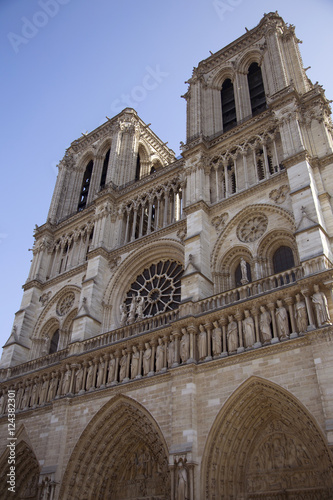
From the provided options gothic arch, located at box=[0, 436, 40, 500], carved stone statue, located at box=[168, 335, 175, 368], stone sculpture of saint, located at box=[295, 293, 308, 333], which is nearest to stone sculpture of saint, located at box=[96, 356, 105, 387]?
carved stone statue, located at box=[168, 335, 175, 368]

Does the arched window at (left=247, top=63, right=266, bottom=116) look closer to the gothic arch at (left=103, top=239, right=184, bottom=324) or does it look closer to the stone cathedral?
the stone cathedral

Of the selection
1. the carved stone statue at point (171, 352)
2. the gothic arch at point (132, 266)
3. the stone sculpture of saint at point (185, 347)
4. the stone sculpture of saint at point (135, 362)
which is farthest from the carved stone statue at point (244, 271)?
the stone sculpture of saint at point (135, 362)

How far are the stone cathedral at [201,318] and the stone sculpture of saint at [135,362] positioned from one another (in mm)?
95

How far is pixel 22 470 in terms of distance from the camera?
1614cm

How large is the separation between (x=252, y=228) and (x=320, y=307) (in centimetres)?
502

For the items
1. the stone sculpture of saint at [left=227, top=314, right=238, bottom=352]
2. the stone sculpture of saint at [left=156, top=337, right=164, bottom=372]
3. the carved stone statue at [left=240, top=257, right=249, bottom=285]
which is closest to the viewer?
the stone sculpture of saint at [left=227, top=314, right=238, bottom=352]

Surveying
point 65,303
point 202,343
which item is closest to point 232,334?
point 202,343

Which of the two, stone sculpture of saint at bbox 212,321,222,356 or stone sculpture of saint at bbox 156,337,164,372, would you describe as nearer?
stone sculpture of saint at bbox 212,321,222,356

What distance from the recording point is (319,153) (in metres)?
15.3

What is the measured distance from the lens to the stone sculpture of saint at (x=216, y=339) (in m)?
12.6

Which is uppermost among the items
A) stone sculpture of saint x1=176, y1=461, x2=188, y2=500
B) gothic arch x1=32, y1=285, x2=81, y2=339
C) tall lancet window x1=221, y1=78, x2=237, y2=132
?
tall lancet window x1=221, y1=78, x2=237, y2=132

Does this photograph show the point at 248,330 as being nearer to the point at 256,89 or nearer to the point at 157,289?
the point at 157,289

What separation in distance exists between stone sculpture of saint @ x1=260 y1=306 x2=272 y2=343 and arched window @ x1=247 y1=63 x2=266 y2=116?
10.5 m

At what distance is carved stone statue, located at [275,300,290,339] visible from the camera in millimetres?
11562
